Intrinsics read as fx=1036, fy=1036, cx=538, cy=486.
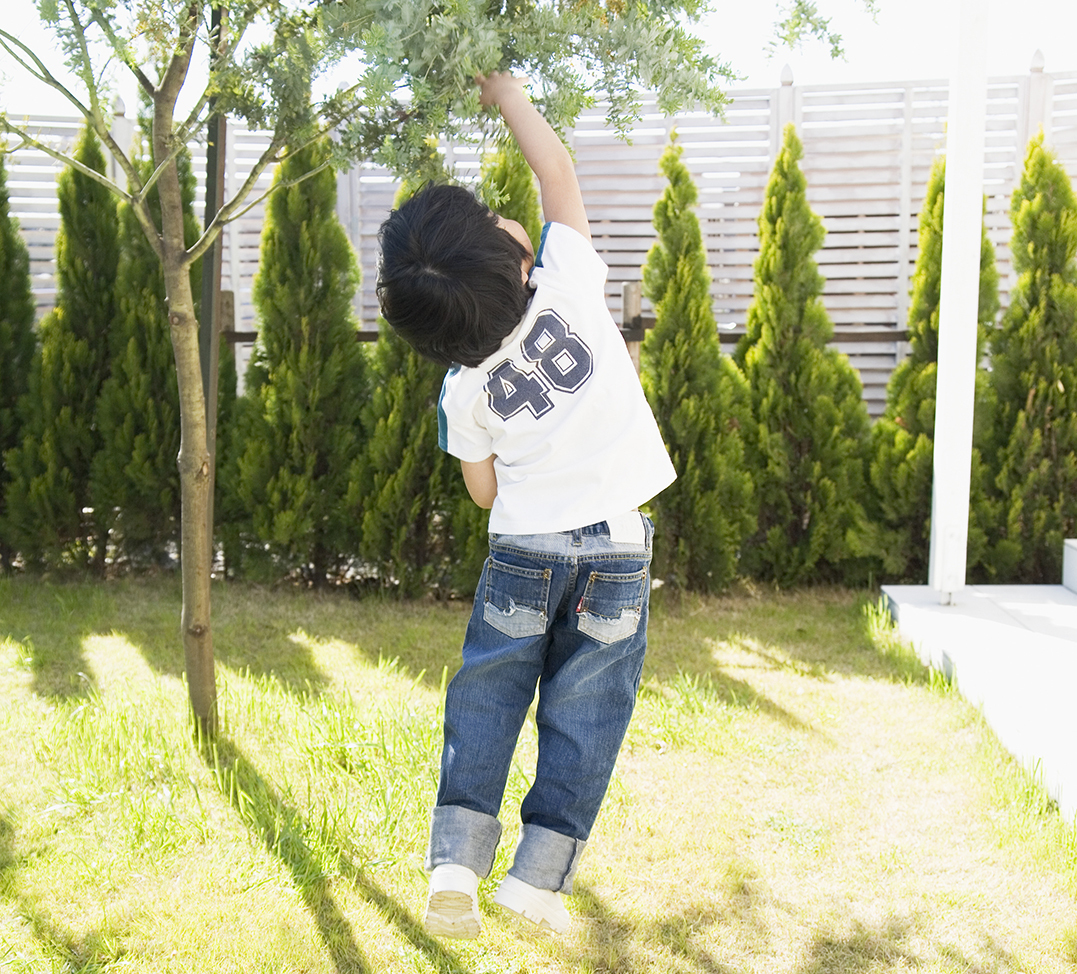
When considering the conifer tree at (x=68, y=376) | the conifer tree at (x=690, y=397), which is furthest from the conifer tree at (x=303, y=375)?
the conifer tree at (x=690, y=397)

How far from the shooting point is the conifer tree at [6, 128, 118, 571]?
5578mm

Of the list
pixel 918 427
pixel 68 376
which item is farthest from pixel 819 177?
pixel 68 376

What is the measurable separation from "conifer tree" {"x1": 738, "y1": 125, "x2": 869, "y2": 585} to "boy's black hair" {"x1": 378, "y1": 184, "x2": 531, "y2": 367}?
12.5ft

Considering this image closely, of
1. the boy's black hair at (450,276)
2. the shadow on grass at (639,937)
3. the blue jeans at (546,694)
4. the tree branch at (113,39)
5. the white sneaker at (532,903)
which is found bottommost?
the shadow on grass at (639,937)

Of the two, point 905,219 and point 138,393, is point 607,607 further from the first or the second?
point 905,219

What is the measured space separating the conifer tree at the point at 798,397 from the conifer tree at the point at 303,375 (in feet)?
7.16

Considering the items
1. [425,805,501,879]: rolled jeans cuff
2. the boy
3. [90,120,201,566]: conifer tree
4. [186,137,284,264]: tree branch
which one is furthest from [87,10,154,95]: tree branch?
[90,120,201,566]: conifer tree

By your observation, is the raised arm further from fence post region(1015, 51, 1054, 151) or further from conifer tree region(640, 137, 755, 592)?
fence post region(1015, 51, 1054, 151)

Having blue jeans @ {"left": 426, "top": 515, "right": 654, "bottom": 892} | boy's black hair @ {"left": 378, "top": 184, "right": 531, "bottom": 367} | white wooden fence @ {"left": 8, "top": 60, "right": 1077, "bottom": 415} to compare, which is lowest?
blue jeans @ {"left": 426, "top": 515, "right": 654, "bottom": 892}

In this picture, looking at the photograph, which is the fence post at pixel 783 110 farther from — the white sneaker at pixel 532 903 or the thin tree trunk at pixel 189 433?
the white sneaker at pixel 532 903

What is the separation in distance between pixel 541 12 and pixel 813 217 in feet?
12.0

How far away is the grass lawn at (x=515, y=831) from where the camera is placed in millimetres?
2314

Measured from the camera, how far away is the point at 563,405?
6.49ft

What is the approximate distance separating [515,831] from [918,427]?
3.64 metres
